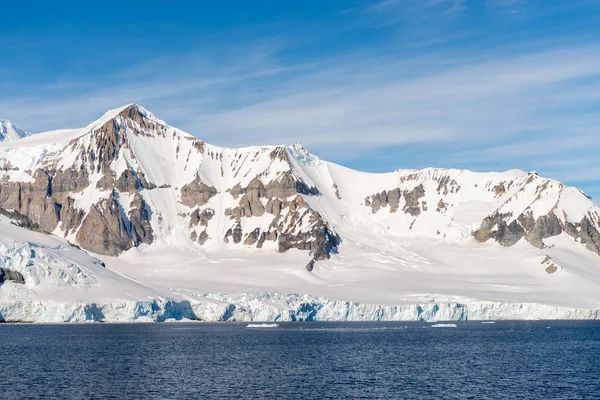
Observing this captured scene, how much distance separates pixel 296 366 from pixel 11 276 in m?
97.6

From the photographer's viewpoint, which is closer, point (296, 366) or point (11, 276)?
point (296, 366)

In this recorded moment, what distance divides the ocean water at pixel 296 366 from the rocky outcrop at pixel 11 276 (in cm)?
2344

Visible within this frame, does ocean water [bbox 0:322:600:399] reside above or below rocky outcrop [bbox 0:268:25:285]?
below

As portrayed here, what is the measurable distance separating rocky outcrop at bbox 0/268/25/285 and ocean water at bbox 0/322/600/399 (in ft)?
76.9

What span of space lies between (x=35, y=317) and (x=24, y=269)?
10.2 m

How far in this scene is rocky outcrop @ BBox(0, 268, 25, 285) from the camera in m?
184

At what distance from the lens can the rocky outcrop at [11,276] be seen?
184m

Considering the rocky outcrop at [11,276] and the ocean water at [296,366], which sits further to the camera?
the rocky outcrop at [11,276]

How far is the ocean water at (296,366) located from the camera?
8481 cm

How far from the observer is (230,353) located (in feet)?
407

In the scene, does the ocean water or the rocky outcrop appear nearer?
the ocean water

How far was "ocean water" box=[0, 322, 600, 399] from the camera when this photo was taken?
278 ft

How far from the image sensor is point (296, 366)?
107000mm

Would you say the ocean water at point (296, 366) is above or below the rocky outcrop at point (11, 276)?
below
